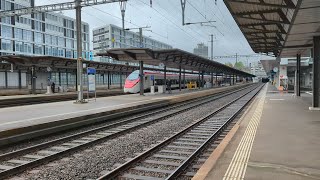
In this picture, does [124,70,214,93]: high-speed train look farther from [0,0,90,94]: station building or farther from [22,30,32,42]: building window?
[22,30,32,42]: building window

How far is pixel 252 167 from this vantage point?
6.14m

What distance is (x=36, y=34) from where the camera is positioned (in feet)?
261

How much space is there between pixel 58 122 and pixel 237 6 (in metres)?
8.33

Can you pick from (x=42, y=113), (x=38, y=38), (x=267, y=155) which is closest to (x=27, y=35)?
(x=38, y=38)

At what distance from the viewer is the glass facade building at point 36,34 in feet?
229

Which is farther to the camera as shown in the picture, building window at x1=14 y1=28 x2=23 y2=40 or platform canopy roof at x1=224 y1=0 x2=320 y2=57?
building window at x1=14 y1=28 x2=23 y2=40

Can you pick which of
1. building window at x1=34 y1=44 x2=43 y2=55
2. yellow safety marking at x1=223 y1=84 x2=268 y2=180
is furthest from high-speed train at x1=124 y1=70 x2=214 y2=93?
building window at x1=34 y1=44 x2=43 y2=55

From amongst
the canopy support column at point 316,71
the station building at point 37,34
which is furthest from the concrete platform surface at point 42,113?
the station building at point 37,34

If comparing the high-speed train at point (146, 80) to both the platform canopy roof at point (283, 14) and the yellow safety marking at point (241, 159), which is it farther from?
the yellow safety marking at point (241, 159)

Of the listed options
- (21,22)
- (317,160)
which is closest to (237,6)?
(317,160)

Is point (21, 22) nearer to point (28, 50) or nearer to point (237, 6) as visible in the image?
point (28, 50)

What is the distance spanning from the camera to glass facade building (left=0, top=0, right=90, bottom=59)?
2744 inches

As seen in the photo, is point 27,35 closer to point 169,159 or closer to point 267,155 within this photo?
point 169,159

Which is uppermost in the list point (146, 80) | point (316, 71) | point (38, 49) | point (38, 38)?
point (38, 38)
